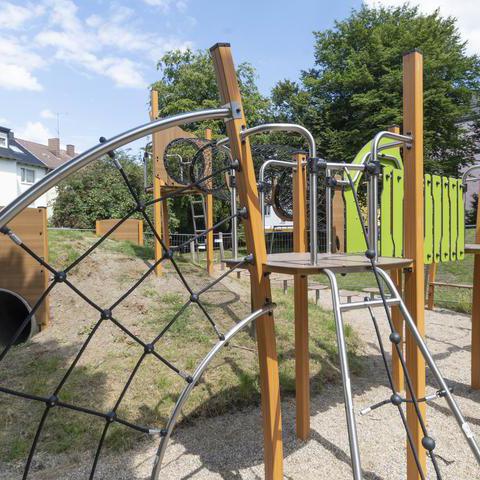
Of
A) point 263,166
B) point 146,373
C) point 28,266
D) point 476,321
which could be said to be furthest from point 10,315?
point 476,321

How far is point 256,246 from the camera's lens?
206cm

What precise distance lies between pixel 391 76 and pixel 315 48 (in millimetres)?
5069

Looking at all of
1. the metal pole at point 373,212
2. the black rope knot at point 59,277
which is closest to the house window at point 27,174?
the black rope knot at point 59,277

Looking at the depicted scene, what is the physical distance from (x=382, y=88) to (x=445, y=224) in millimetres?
16741

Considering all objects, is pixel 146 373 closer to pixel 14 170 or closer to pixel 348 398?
pixel 348 398

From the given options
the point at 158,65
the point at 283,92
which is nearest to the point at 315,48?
the point at 283,92

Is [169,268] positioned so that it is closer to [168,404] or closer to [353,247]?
[168,404]

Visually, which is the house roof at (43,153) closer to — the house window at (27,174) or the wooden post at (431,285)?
the house window at (27,174)

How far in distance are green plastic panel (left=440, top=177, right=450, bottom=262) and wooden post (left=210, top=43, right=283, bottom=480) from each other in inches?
59.0

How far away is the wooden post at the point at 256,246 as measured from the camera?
77.1 inches

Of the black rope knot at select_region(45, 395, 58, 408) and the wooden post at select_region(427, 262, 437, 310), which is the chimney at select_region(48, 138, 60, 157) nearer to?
the wooden post at select_region(427, 262, 437, 310)

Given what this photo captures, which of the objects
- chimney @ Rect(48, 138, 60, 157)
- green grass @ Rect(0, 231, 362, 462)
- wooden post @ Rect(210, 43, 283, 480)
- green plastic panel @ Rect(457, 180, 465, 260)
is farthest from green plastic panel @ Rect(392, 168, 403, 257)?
chimney @ Rect(48, 138, 60, 157)

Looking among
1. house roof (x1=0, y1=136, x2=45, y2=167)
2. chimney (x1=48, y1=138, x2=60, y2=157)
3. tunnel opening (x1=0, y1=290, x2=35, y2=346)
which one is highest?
chimney (x1=48, y1=138, x2=60, y2=157)

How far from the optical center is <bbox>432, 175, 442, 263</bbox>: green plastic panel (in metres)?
2.87
